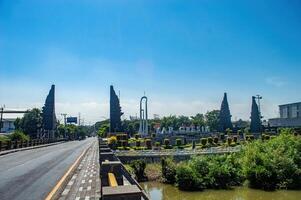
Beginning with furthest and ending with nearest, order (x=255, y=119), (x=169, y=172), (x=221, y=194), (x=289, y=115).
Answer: (x=289, y=115), (x=255, y=119), (x=169, y=172), (x=221, y=194)

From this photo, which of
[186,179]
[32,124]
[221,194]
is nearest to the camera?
[221,194]

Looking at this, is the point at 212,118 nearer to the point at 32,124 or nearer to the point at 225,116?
the point at 225,116

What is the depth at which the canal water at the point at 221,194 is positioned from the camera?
100 ft

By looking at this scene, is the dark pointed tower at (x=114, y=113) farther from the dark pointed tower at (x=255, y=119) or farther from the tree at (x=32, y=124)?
the dark pointed tower at (x=255, y=119)

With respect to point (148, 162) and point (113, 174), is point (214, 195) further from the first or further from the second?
point (113, 174)

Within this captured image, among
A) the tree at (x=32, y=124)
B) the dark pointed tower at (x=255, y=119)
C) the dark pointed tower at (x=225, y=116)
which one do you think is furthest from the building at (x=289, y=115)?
the tree at (x=32, y=124)

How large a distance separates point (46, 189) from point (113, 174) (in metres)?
5.36

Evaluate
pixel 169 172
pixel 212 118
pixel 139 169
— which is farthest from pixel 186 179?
pixel 212 118

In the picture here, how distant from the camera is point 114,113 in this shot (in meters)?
112

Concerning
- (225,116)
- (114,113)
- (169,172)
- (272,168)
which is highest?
(114,113)

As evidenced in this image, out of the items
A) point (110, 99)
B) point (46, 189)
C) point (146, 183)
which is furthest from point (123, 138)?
point (46, 189)

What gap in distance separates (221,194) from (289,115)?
544 ft

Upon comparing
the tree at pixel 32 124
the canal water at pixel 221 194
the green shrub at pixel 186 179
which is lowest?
the canal water at pixel 221 194

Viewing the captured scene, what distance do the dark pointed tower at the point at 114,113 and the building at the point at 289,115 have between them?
304 feet
